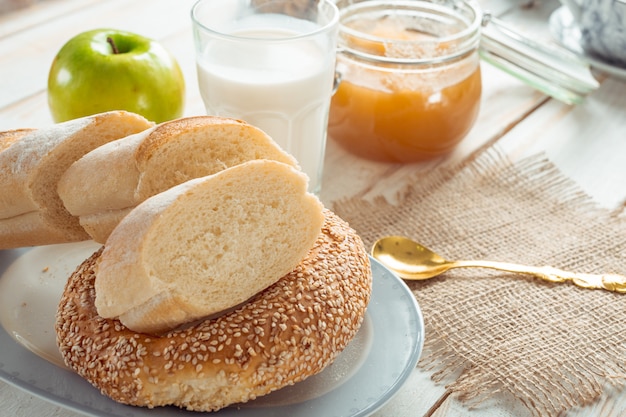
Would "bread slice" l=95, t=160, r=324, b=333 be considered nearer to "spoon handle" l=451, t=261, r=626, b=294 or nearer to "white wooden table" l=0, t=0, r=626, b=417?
"spoon handle" l=451, t=261, r=626, b=294

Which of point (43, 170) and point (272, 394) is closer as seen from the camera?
point (272, 394)

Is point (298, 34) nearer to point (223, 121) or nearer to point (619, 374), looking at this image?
point (223, 121)

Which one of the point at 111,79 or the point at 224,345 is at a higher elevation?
the point at 224,345

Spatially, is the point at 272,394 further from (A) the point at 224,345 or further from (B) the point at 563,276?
(B) the point at 563,276

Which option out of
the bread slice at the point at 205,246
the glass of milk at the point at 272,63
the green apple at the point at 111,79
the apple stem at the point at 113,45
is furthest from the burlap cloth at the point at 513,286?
the apple stem at the point at 113,45

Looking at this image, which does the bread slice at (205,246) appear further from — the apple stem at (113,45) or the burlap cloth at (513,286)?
the apple stem at (113,45)

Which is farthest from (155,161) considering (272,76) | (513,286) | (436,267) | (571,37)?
(571,37)

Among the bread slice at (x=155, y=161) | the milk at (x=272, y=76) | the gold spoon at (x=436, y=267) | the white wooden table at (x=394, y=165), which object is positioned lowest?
the white wooden table at (x=394, y=165)

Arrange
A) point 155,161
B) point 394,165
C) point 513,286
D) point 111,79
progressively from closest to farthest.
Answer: point 155,161
point 513,286
point 111,79
point 394,165
